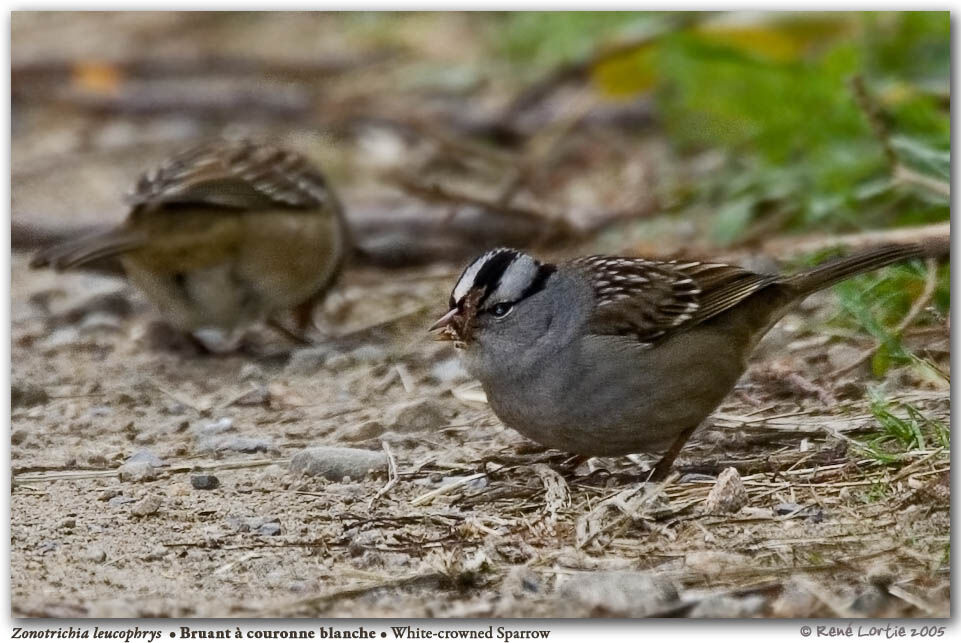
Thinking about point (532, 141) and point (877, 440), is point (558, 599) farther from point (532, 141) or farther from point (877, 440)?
point (532, 141)

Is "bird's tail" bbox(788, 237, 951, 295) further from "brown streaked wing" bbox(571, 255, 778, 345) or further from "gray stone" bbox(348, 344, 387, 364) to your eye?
"gray stone" bbox(348, 344, 387, 364)

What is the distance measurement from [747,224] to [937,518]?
168cm

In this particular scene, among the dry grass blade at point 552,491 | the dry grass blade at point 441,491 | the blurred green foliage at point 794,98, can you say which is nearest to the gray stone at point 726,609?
the dry grass blade at point 552,491

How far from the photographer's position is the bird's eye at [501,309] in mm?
3283

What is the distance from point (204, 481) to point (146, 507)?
0.17 m

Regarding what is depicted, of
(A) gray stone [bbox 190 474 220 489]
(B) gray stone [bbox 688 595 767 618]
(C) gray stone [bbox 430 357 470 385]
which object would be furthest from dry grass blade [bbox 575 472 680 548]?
(A) gray stone [bbox 190 474 220 489]

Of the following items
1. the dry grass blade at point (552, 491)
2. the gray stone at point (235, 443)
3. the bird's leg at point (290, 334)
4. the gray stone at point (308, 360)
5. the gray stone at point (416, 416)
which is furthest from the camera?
the bird's leg at point (290, 334)

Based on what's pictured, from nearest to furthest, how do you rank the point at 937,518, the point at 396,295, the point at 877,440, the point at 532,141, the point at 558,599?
the point at 558,599
the point at 937,518
the point at 877,440
the point at 396,295
the point at 532,141

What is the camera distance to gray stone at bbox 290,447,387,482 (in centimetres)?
328

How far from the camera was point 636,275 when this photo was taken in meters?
3.46

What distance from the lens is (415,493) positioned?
321 cm

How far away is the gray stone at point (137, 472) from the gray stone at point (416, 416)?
24.0 inches

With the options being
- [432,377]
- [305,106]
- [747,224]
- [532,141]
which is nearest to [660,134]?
[532,141]

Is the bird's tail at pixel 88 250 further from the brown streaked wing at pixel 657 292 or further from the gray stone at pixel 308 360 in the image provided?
the brown streaked wing at pixel 657 292
